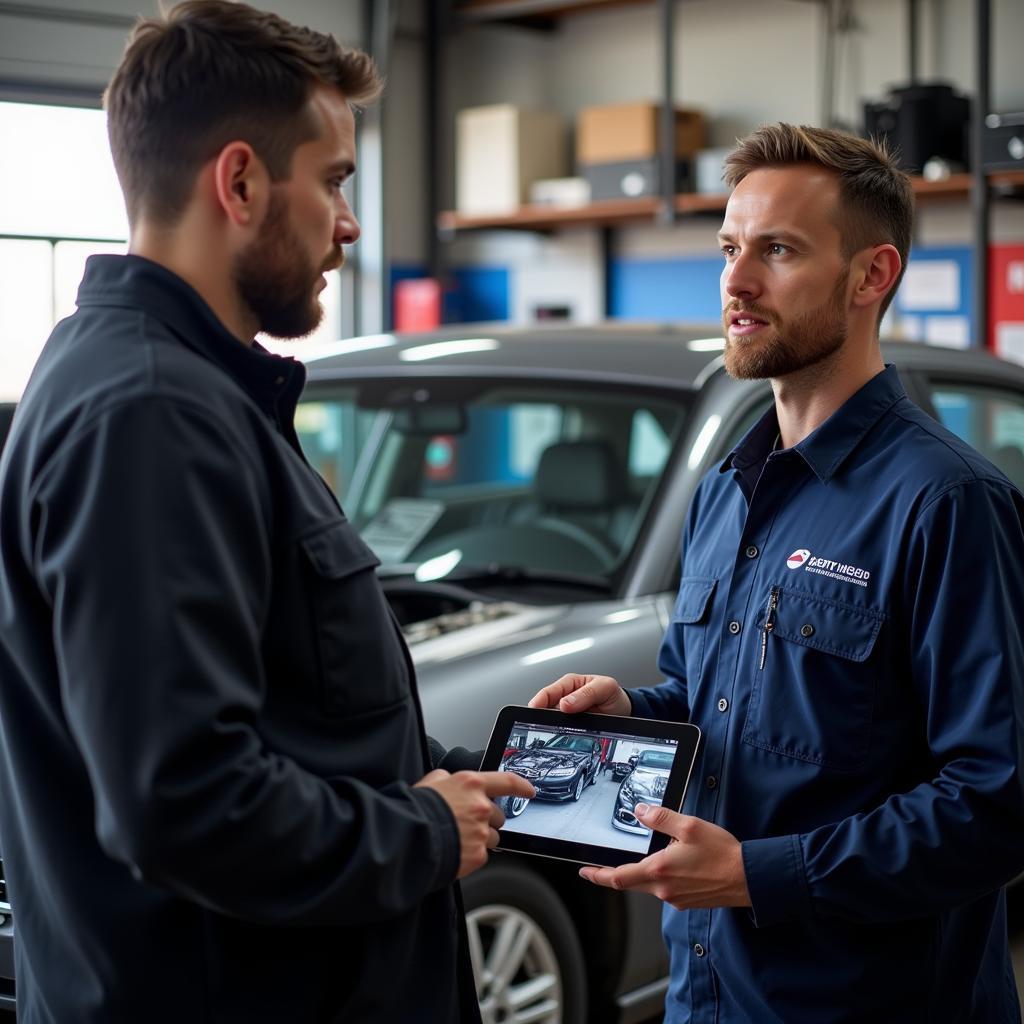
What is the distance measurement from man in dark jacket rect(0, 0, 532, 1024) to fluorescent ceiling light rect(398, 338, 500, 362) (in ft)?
6.91

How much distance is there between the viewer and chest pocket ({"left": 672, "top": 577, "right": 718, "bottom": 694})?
5.94ft

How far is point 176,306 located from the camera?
4.13 feet

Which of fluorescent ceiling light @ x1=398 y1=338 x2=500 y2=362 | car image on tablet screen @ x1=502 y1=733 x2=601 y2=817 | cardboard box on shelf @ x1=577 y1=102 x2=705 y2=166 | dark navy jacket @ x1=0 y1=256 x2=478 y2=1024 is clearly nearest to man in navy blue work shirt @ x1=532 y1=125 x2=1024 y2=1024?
car image on tablet screen @ x1=502 y1=733 x2=601 y2=817

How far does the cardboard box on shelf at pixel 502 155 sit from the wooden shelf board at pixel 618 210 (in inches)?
3.2

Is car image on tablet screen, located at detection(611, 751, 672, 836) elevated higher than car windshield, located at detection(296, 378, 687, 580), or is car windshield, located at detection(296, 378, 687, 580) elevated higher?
car windshield, located at detection(296, 378, 687, 580)

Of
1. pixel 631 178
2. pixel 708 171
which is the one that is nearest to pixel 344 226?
pixel 708 171

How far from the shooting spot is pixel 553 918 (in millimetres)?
2592

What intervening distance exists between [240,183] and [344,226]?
15 cm

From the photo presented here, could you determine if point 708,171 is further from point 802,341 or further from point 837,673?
point 837,673

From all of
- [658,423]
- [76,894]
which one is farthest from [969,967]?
[658,423]

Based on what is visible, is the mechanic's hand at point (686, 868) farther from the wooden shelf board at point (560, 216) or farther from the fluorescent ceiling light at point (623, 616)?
the wooden shelf board at point (560, 216)

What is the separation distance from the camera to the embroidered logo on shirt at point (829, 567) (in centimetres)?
162

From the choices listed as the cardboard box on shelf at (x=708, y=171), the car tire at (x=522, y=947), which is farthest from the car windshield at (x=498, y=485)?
the cardboard box on shelf at (x=708, y=171)

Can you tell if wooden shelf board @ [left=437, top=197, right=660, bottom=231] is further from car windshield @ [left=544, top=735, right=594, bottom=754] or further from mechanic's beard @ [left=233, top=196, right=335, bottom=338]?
mechanic's beard @ [left=233, top=196, right=335, bottom=338]
